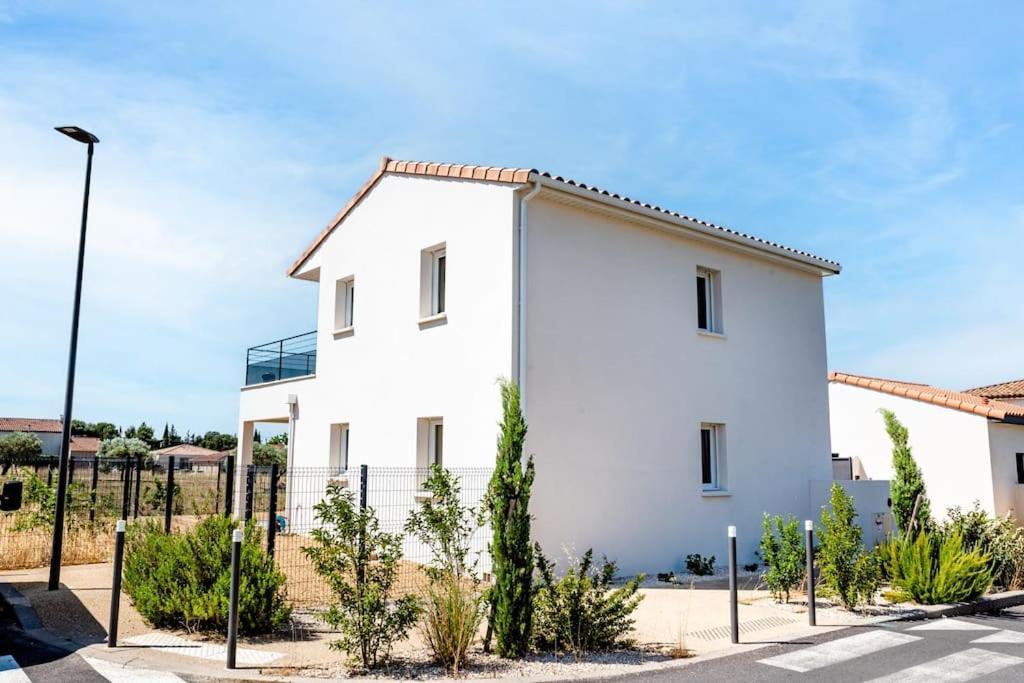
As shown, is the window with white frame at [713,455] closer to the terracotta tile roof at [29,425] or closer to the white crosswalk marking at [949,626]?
the white crosswalk marking at [949,626]

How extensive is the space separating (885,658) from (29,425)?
77.9 m

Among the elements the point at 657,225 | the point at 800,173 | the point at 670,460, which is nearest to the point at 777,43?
the point at 800,173

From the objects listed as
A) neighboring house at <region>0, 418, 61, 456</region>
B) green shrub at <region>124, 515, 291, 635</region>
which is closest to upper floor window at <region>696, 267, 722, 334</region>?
green shrub at <region>124, 515, 291, 635</region>

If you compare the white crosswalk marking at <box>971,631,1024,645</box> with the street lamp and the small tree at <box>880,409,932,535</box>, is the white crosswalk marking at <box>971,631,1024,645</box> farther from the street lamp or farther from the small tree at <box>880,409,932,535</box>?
the street lamp

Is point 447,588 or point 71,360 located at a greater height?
point 71,360

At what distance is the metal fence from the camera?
32.8 ft

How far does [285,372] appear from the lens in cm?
1744

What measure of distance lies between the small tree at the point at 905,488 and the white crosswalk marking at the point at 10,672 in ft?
37.1

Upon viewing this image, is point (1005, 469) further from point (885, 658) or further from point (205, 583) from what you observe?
point (205, 583)

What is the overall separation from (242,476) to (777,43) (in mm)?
9877

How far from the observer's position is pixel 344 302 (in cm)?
1625

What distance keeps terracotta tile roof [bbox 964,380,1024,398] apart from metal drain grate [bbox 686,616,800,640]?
1996 centimetres

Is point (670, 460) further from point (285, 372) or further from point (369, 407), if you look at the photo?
point (285, 372)

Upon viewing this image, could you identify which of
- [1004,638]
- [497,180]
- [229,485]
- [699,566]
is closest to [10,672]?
[229,485]
